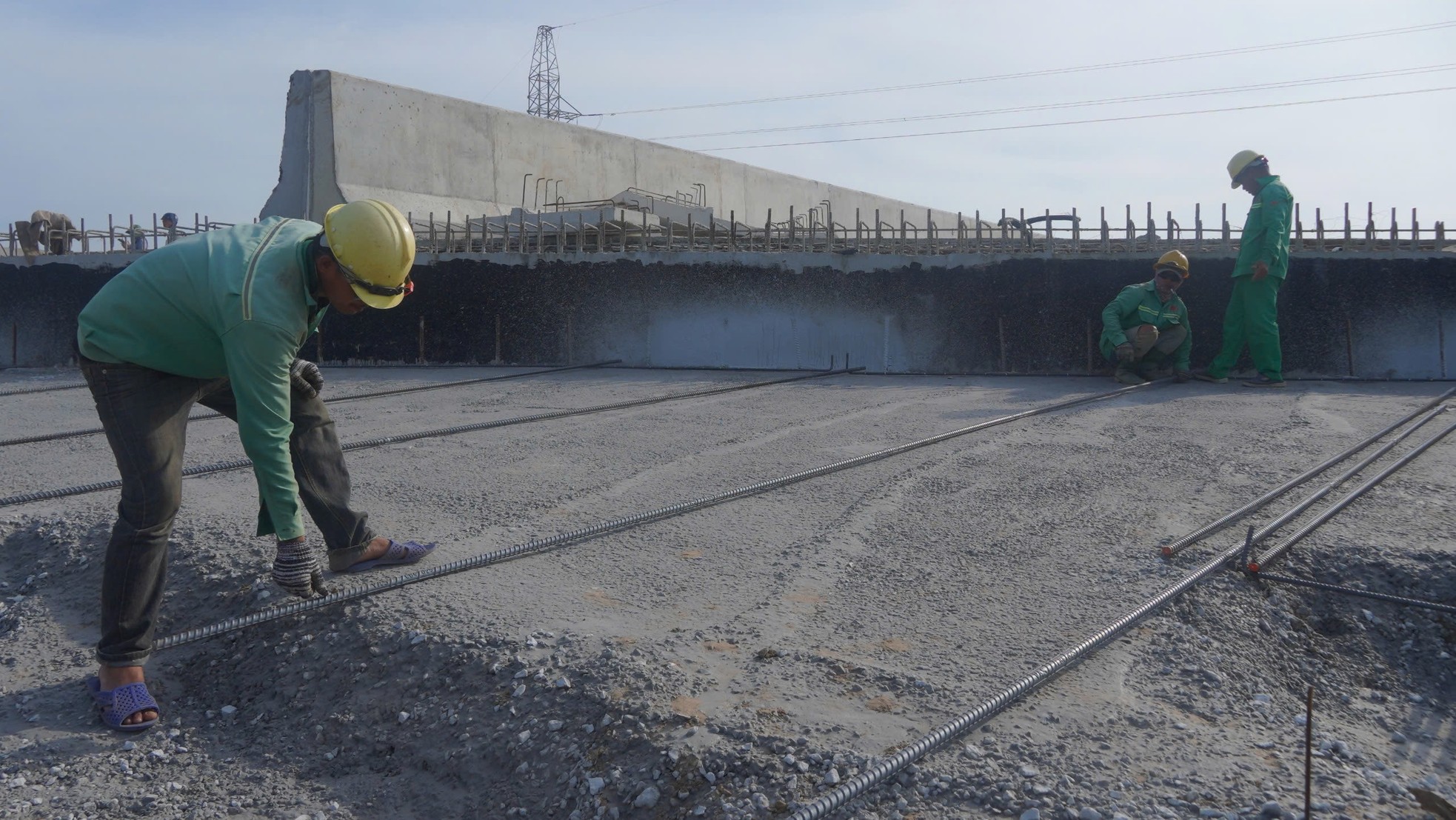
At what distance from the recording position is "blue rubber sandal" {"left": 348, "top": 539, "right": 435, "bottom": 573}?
4059mm

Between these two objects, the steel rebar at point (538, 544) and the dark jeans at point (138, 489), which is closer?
the dark jeans at point (138, 489)

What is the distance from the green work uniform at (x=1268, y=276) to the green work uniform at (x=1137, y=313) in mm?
545

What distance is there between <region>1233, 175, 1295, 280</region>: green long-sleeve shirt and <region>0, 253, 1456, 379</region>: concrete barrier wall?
1088 millimetres

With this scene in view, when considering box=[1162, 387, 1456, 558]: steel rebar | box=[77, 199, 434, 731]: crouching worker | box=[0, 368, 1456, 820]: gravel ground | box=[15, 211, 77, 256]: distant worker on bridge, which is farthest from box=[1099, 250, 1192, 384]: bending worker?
box=[15, 211, 77, 256]: distant worker on bridge

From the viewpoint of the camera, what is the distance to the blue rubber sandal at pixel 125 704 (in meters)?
3.21

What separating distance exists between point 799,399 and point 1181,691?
19.7 ft

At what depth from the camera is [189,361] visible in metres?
3.24

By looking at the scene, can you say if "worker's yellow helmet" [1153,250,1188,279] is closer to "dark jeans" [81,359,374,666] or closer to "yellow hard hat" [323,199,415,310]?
"yellow hard hat" [323,199,415,310]

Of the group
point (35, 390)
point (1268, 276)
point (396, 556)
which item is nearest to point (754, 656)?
point (396, 556)

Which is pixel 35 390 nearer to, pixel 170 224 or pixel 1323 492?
pixel 170 224

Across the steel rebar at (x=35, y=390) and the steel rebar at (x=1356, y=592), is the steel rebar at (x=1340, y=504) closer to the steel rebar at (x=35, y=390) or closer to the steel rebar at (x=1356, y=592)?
the steel rebar at (x=1356, y=592)

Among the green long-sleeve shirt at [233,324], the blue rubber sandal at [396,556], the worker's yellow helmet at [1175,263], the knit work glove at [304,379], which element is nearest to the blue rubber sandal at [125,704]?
the green long-sleeve shirt at [233,324]

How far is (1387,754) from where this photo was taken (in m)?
3.02

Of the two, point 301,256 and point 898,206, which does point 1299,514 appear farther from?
point 898,206
